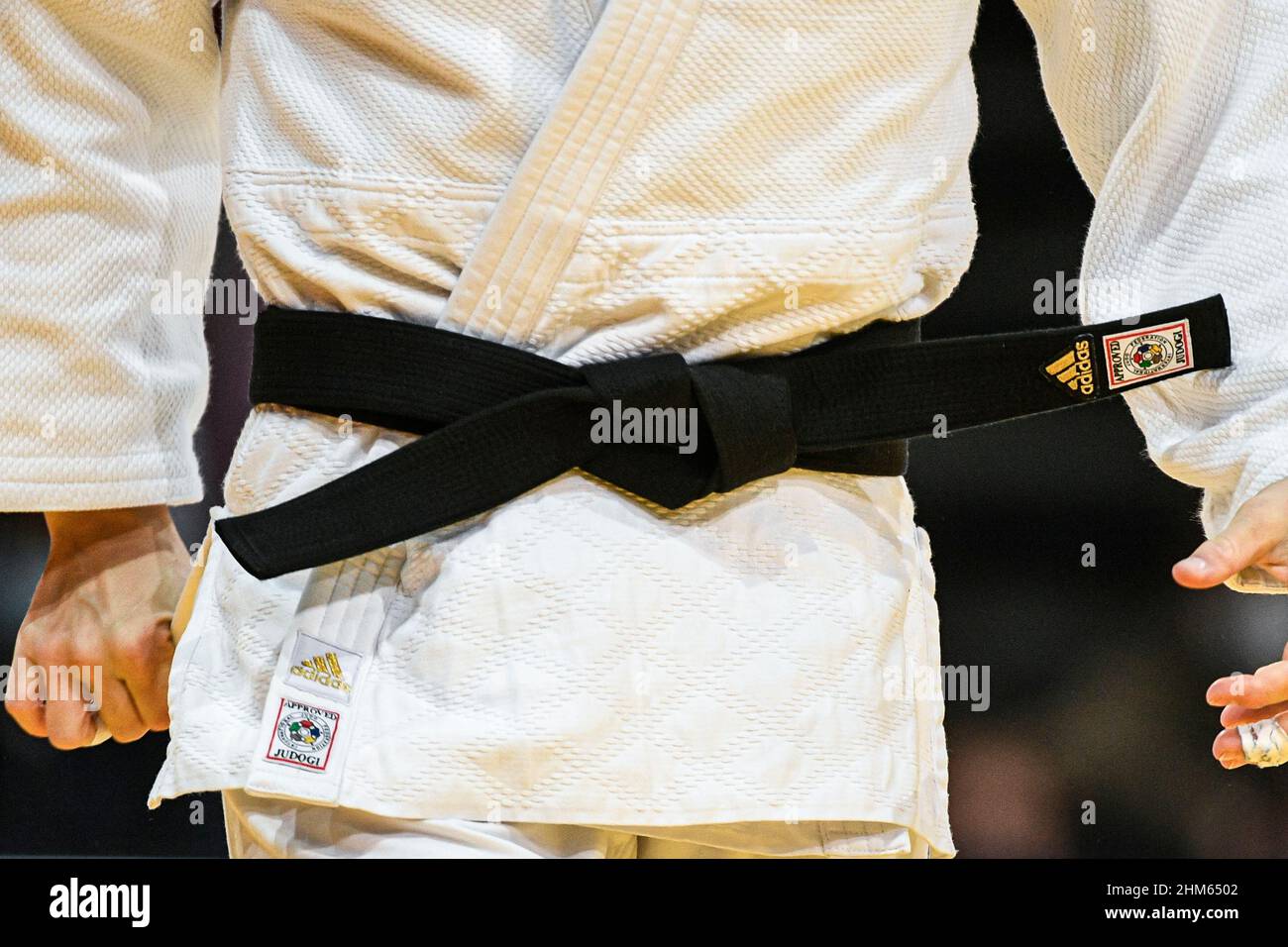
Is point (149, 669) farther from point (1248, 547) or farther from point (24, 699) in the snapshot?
point (1248, 547)

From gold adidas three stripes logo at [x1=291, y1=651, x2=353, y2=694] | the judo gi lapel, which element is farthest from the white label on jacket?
the judo gi lapel

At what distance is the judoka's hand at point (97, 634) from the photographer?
79cm

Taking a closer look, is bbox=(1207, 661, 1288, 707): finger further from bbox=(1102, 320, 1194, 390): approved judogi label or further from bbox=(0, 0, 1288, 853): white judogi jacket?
bbox=(1102, 320, 1194, 390): approved judogi label

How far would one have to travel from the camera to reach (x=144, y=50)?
78 centimetres

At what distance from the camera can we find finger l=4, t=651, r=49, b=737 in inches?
31.9

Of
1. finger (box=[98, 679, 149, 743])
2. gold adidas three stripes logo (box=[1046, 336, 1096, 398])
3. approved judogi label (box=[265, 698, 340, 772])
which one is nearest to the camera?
approved judogi label (box=[265, 698, 340, 772])

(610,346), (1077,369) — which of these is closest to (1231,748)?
(1077,369)

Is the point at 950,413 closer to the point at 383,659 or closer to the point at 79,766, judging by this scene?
the point at 383,659

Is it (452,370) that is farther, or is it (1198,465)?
(1198,465)

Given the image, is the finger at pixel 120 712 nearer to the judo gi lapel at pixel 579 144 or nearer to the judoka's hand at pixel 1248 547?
the judo gi lapel at pixel 579 144

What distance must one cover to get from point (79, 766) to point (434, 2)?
1.29 m

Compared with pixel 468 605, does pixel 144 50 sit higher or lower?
higher

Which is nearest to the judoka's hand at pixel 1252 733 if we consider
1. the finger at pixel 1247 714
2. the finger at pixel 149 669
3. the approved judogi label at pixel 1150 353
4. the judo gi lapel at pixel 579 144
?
the finger at pixel 1247 714
